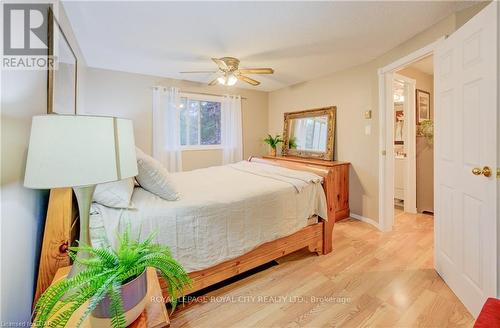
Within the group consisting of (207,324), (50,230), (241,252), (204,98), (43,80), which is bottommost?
(207,324)

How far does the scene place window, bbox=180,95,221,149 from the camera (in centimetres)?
→ 401

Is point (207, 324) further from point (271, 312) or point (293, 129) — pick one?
point (293, 129)

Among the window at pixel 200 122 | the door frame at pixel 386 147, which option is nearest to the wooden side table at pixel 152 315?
the door frame at pixel 386 147

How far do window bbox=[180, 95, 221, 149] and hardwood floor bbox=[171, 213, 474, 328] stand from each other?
104 inches

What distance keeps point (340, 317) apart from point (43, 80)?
7.79 ft

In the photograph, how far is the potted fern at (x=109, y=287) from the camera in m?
0.65

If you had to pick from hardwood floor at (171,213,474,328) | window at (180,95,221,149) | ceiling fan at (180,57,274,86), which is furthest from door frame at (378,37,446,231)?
window at (180,95,221,149)

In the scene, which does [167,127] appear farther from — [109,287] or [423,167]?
[423,167]

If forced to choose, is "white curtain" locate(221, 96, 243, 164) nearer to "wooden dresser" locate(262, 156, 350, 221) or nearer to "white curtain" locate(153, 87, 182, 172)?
"white curtain" locate(153, 87, 182, 172)

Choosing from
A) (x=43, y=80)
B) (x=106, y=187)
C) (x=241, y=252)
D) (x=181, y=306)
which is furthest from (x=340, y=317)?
(x=43, y=80)

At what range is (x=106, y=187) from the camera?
1.39 meters

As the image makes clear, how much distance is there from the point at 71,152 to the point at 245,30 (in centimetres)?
200

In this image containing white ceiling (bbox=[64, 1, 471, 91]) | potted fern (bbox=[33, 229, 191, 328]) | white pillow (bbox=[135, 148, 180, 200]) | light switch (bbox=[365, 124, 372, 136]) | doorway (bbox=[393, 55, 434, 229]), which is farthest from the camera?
doorway (bbox=[393, 55, 434, 229])

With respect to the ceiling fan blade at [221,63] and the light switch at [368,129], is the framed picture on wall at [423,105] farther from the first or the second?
the ceiling fan blade at [221,63]
